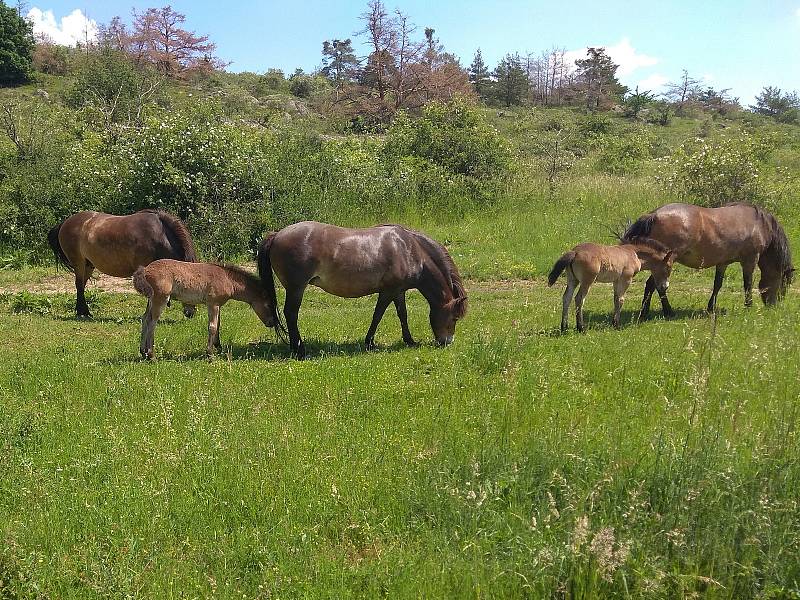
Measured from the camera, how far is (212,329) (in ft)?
30.6

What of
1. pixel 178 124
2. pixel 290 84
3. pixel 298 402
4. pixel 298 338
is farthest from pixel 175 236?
pixel 290 84

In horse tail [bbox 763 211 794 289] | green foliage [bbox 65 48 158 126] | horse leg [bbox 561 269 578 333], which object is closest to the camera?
horse leg [bbox 561 269 578 333]

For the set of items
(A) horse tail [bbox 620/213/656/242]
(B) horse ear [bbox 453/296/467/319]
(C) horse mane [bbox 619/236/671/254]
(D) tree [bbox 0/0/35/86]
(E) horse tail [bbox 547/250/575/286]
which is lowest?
(B) horse ear [bbox 453/296/467/319]

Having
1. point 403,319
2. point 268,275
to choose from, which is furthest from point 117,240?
point 403,319

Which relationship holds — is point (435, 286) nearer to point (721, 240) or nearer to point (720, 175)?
point (721, 240)

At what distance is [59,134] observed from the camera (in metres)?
21.9

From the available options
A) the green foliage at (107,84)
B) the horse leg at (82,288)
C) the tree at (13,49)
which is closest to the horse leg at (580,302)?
the horse leg at (82,288)

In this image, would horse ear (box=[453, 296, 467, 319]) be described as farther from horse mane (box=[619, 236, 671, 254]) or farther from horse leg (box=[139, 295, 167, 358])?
horse leg (box=[139, 295, 167, 358])

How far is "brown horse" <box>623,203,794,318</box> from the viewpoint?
11.4m

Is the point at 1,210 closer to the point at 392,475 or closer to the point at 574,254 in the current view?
the point at 574,254

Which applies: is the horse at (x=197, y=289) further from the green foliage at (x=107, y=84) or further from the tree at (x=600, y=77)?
the tree at (x=600, y=77)

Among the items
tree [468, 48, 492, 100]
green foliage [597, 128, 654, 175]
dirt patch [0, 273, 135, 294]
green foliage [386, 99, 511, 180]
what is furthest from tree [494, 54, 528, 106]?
dirt patch [0, 273, 135, 294]

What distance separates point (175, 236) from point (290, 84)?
171ft

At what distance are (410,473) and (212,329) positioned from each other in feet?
16.7
